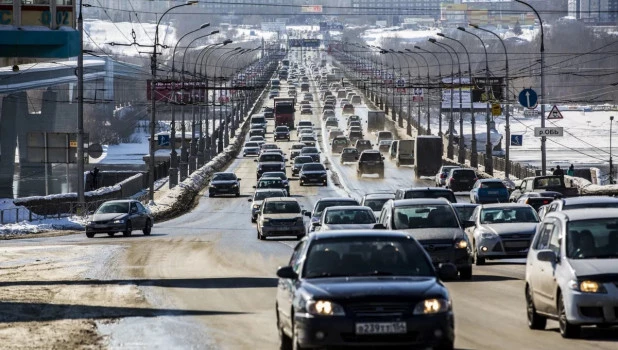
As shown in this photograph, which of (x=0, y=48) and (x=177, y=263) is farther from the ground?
(x=0, y=48)

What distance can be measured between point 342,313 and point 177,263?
1961cm

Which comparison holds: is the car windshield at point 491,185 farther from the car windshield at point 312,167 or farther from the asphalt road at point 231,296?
the car windshield at point 312,167

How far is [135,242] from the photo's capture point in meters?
42.8

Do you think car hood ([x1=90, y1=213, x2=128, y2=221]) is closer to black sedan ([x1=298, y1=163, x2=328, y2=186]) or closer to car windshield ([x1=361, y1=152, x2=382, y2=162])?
black sedan ([x1=298, y1=163, x2=328, y2=186])

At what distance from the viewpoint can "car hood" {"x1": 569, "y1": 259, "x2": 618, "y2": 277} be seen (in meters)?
15.8

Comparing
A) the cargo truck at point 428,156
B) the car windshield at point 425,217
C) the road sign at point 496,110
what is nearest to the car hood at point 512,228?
the car windshield at point 425,217

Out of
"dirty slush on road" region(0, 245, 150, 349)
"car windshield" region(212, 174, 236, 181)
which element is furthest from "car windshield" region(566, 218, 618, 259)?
"car windshield" region(212, 174, 236, 181)

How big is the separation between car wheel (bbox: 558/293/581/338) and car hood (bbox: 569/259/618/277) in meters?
0.43

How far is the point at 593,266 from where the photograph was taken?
16.1 meters

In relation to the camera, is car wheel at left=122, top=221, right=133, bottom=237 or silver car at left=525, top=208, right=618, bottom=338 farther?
car wheel at left=122, top=221, right=133, bottom=237

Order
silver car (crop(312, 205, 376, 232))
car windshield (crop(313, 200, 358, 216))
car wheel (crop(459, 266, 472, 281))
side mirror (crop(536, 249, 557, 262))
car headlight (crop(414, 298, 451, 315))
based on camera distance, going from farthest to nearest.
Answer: car windshield (crop(313, 200, 358, 216))
silver car (crop(312, 205, 376, 232))
car wheel (crop(459, 266, 472, 281))
side mirror (crop(536, 249, 557, 262))
car headlight (crop(414, 298, 451, 315))

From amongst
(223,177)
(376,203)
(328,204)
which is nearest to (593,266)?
(328,204)

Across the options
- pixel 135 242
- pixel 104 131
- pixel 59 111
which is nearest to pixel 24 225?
pixel 135 242

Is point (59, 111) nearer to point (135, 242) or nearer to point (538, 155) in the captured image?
point (538, 155)
